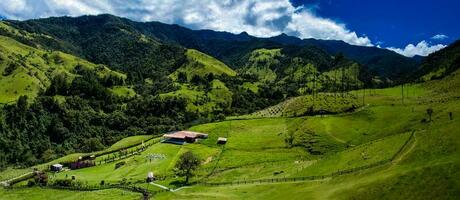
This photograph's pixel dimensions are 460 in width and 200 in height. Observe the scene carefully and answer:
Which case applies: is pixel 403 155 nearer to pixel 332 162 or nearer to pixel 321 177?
pixel 321 177

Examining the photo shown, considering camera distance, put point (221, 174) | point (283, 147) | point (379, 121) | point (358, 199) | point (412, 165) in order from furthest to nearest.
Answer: point (379, 121) < point (283, 147) < point (221, 174) < point (412, 165) < point (358, 199)

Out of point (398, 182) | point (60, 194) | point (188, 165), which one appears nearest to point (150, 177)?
point (188, 165)

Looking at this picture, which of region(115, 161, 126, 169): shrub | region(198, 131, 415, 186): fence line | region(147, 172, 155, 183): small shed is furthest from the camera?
region(115, 161, 126, 169): shrub

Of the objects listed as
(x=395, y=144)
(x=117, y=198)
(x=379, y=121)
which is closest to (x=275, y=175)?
(x=395, y=144)

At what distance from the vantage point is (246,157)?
554 feet

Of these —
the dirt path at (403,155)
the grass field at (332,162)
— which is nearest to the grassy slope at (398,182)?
the dirt path at (403,155)

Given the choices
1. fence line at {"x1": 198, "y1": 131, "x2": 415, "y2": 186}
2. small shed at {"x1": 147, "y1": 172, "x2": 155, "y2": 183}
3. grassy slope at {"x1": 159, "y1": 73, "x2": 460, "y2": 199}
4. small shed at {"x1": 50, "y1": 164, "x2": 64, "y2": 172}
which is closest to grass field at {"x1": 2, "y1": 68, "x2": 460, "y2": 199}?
grassy slope at {"x1": 159, "y1": 73, "x2": 460, "y2": 199}

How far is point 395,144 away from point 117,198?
2959 inches

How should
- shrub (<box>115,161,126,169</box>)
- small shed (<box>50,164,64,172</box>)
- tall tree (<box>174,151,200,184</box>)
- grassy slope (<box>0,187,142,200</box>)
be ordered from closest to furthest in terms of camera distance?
grassy slope (<box>0,187,142,200</box>), tall tree (<box>174,151,200,184</box>), shrub (<box>115,161,126,169</box>), small shed (<box>50,164,64,172</box>)

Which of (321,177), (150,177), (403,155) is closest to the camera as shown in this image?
(403,155)

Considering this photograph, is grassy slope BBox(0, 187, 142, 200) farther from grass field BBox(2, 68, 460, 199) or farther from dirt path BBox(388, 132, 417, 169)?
dirt path BBox(388, 132, 417, 169)

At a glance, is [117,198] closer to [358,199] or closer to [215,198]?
[215,198]

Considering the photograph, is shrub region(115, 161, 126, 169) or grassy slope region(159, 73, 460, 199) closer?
grassy slope region(159, 73, 460, 199)

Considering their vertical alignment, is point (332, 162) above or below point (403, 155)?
below
